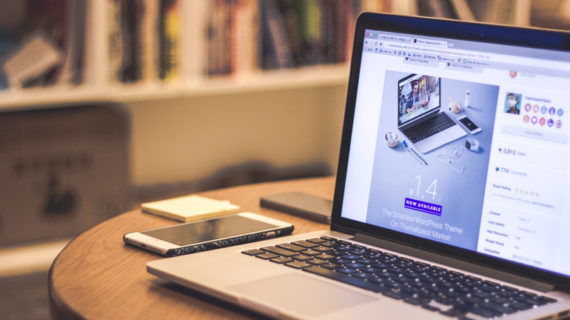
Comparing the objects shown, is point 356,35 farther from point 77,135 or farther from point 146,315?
point 77,135

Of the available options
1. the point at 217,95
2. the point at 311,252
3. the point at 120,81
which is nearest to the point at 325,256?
the point at 311,252

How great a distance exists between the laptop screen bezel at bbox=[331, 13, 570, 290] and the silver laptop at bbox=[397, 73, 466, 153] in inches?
2.4

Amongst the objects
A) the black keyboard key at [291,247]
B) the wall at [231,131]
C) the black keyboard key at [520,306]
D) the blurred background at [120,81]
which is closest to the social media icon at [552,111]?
the black keyboard key at [520,306]

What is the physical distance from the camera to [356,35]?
961 millimetres

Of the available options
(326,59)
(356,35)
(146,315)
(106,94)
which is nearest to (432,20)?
(356,35)

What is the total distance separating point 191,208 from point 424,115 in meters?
0.41

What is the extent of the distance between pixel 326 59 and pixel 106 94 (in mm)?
Answer: 745

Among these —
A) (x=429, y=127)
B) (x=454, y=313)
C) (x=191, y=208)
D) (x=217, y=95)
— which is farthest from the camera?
(x=217, y=95)

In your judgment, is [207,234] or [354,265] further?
[207,234]

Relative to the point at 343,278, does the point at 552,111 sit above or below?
above

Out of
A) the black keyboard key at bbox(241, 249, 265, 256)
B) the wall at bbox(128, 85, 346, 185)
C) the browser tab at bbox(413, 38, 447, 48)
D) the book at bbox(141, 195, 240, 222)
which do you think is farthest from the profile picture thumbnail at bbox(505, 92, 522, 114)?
the wall at bbox(128, 85, 346, 185)

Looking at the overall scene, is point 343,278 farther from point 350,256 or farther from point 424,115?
point 424,115

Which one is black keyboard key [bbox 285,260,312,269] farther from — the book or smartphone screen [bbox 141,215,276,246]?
the book

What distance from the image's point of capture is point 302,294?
28.4 inches
